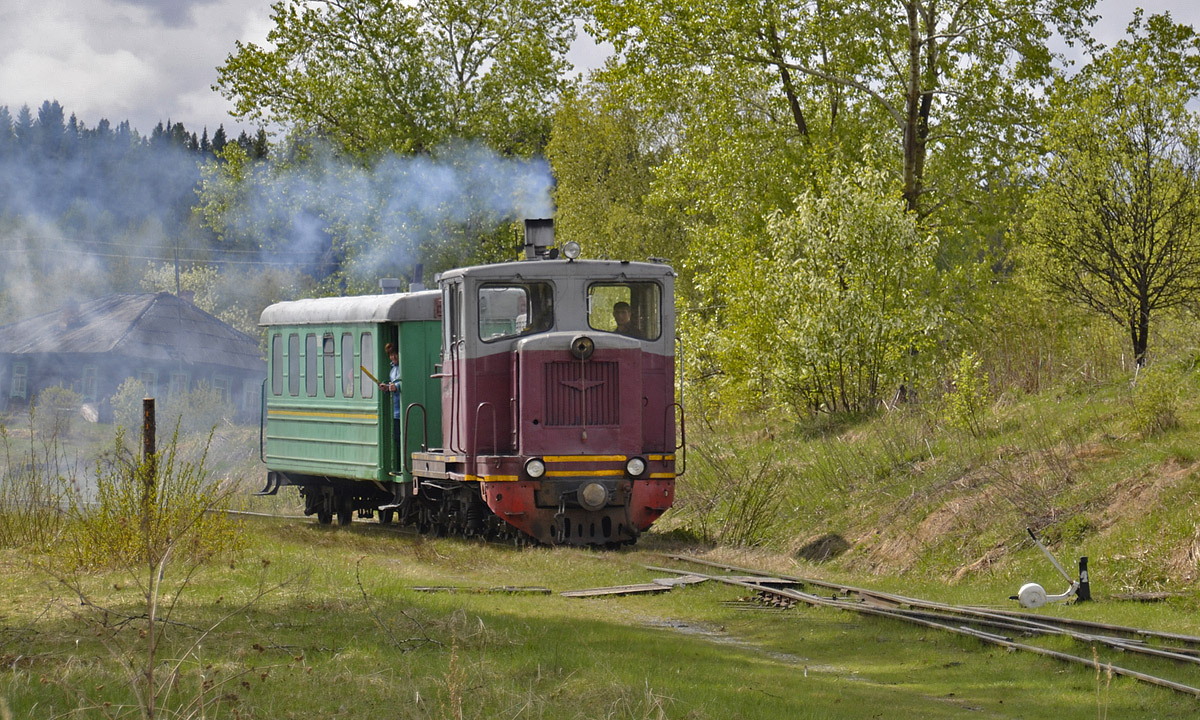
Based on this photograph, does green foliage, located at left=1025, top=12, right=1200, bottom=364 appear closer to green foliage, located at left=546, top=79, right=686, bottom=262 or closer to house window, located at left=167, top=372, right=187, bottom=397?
green foliage, located at left=546, top=79, right=686, bottom=262

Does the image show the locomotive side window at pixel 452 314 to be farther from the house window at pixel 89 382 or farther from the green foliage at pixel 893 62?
the house window at pixel 89 382

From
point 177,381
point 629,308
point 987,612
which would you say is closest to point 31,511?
point 629,308

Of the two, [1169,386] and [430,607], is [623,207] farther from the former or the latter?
[430,607]

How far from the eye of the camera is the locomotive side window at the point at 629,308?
581 inches

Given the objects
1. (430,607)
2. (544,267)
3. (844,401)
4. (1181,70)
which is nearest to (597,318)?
(544,267)

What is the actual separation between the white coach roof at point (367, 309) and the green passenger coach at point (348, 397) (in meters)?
0.01

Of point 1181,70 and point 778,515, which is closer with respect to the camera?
point 778,515

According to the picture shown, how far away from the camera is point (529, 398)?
14.1 m

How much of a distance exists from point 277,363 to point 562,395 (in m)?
6.55

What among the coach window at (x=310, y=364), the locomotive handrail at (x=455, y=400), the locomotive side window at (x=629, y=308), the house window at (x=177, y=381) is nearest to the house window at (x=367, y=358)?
the coach window at (x=310, y=364)

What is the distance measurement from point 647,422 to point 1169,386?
578 centimetres

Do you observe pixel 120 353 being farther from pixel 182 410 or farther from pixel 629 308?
pixel 629 308

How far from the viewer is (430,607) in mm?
9586

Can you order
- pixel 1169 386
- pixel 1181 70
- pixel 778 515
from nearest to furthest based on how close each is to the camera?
pixel 1169 386
pixel 778 515
pixel 1181 70
